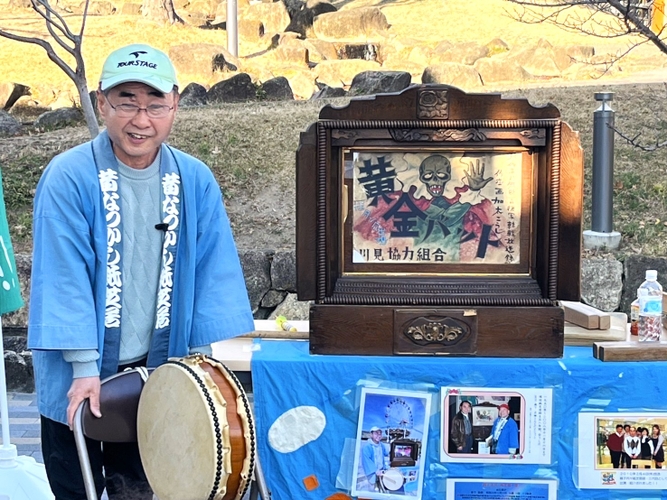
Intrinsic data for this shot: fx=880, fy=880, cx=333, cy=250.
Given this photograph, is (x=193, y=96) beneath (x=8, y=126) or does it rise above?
above

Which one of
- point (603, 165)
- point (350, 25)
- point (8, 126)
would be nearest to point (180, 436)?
point (603, 165)

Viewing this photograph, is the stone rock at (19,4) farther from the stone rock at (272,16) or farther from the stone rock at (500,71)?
the stone rock at (500,71)

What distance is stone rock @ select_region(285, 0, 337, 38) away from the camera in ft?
72.4

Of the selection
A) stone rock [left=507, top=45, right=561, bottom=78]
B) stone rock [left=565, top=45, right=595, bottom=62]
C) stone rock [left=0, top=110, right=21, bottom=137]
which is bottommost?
stone rock [left=0, top=110, right=21, bottom=137]

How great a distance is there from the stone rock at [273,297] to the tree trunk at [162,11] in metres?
18.1

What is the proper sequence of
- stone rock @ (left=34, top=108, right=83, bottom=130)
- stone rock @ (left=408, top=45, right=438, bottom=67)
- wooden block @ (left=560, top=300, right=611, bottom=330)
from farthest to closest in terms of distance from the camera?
stone rock @ (left=408, top=45, right=438, bottom=67)
stone rock @ (left=34, top=108, right=83, bottom=130)
wooden block @ (left=560, top=300, right=611, bottom=330)

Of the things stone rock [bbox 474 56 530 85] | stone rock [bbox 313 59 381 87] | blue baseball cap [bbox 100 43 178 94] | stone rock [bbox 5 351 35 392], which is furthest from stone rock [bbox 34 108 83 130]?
blue baseball cap [bbox 100 43 178 94]

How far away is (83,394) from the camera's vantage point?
247 centimetres

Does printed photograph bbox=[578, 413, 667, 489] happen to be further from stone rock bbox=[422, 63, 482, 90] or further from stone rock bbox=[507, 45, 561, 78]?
stone rock bbox=[507, 45, 561, 78]

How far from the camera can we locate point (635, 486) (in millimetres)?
3127

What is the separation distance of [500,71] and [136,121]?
11.6 m

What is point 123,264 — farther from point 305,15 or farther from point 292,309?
point 305,15

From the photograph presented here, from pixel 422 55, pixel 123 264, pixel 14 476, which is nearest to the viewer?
pixel 123 264

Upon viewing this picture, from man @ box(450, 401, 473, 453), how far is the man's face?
1421mm
